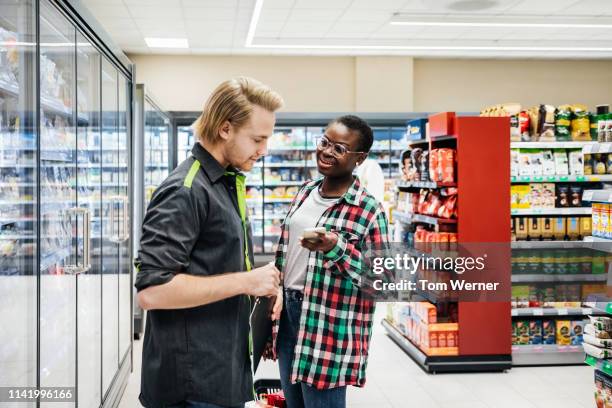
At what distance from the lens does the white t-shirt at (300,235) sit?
258 centimetres

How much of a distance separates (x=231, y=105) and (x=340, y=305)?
1072 millimetres

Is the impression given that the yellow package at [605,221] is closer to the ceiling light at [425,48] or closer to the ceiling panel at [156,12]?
the ceiling panel at [156,12]

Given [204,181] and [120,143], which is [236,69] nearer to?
[120,143]

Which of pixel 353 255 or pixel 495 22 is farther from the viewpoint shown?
pixel 495 22

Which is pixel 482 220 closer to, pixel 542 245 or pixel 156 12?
pixel 542 245

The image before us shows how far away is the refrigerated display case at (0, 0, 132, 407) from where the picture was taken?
229cm

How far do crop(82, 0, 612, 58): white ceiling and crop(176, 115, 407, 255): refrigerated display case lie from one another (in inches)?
49.5

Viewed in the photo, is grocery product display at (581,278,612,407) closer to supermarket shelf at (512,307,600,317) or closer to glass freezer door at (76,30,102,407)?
supermarket shelf at (512,307,600,317)

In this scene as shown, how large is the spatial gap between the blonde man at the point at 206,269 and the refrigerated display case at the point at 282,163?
8.02 metres

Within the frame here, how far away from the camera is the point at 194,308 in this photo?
159cm

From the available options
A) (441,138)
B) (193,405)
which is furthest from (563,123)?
(193,405)

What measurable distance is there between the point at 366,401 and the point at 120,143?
2.68m

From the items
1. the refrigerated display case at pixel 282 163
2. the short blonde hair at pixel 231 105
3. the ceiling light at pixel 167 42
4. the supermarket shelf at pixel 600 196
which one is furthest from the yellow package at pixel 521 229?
the ceiling light at pixel 167 42

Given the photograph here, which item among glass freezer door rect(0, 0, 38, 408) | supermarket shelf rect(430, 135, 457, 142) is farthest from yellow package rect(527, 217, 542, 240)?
glass freezer door rect(0, 0, 38, 408)
